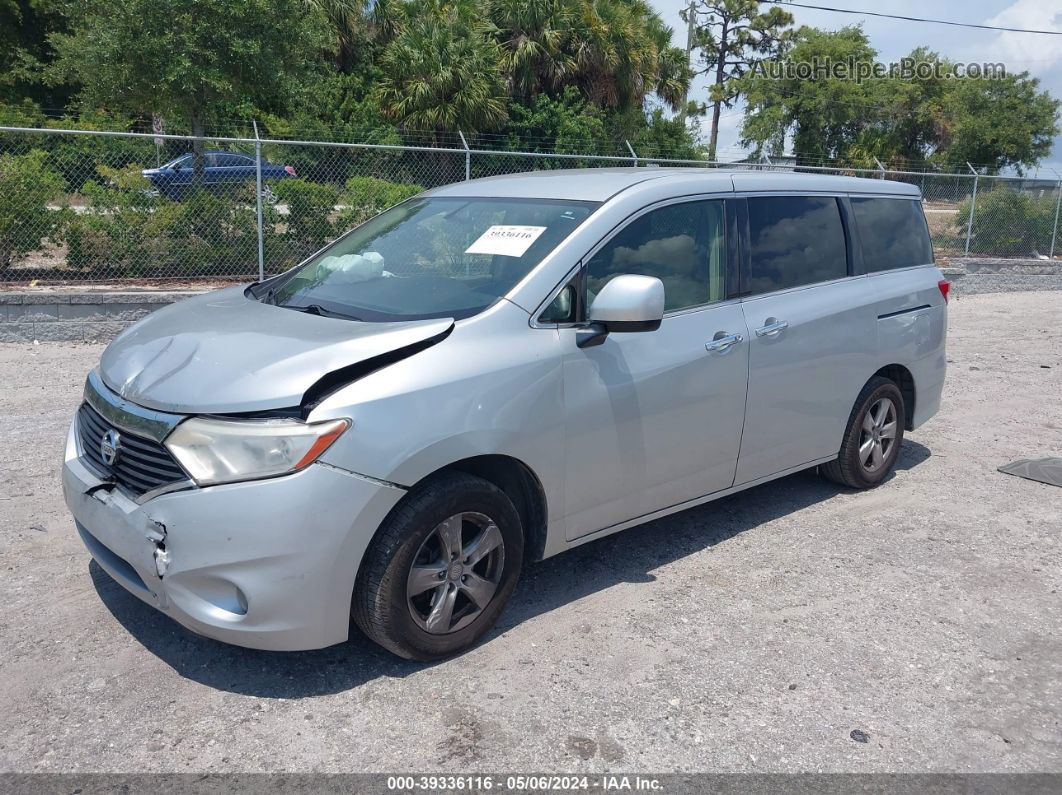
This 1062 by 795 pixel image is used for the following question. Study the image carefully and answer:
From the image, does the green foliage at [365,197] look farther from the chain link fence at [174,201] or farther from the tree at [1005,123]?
the tree at [1005,123]

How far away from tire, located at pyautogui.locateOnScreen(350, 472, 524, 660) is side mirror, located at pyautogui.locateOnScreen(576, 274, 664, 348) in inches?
32.1

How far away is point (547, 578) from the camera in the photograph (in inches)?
174

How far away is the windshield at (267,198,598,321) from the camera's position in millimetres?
3857

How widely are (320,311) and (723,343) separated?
1.85 m

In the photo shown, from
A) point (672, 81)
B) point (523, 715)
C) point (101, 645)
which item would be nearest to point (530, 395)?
point (523, 715)

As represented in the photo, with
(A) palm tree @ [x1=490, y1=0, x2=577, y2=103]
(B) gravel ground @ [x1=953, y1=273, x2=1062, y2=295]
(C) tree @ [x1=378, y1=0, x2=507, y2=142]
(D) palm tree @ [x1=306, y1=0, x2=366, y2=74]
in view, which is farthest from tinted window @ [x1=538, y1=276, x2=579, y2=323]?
(D) palm tree @ [x1=306, y1=0, x2=366, y2=74]

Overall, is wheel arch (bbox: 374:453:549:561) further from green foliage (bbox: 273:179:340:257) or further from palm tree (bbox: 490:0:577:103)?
palm tree (bbox: 490:0:577:103)

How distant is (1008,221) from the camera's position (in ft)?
57.6

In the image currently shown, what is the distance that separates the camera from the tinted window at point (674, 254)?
13.3 ft

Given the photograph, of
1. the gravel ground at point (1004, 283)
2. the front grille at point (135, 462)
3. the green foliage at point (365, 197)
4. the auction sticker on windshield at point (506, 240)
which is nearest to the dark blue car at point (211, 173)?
the green foliage at point (365, 197)

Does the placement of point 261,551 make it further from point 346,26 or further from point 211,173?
point 346,26

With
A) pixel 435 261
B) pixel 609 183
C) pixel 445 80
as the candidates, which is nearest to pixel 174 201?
pixel 435 261

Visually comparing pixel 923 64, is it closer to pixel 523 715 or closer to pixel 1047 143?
pixel 1047 143

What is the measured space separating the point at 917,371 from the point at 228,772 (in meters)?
4.59
